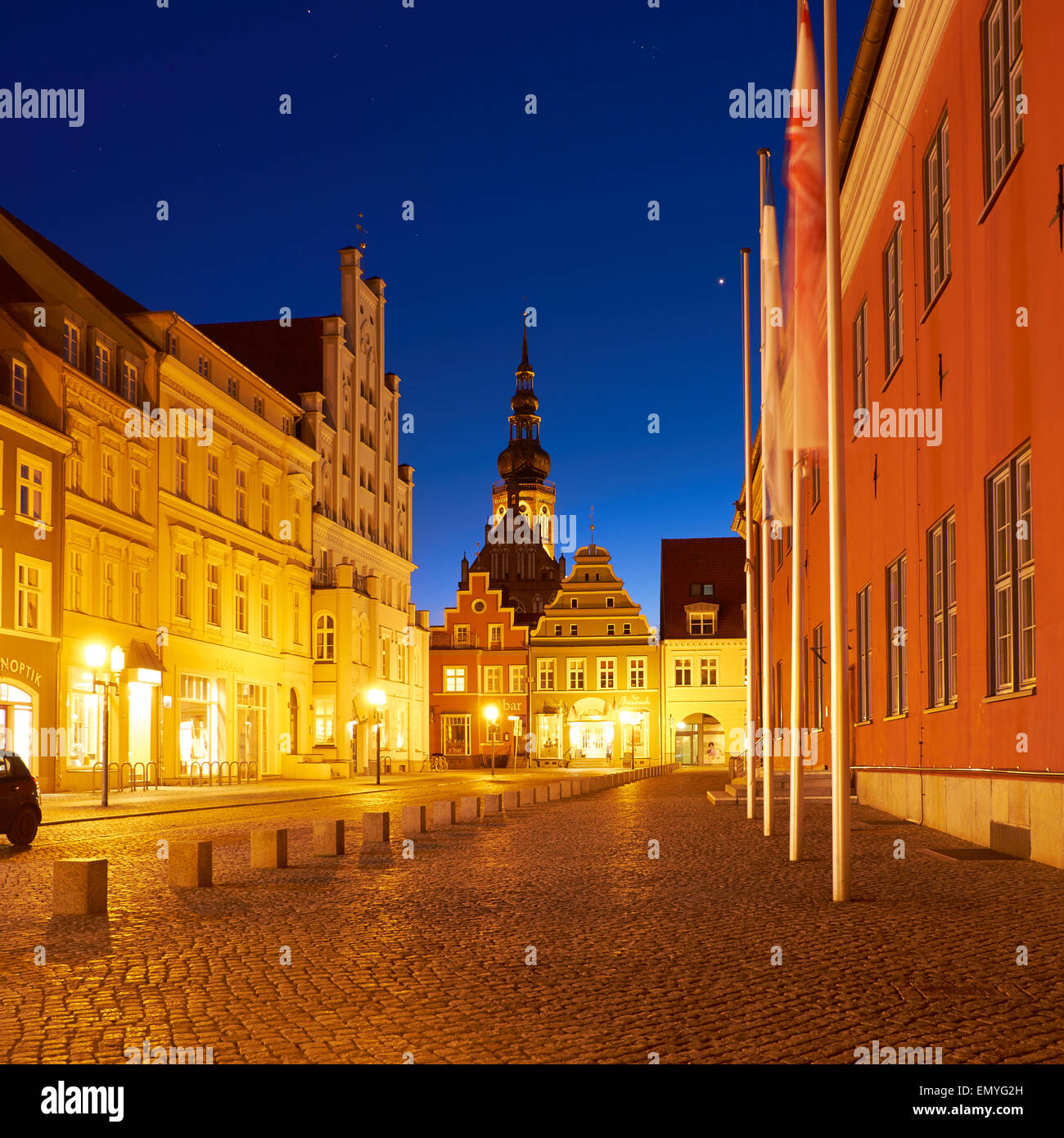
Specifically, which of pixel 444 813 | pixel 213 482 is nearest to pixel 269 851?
pixel 444 813

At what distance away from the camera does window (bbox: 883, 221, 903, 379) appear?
20859mm

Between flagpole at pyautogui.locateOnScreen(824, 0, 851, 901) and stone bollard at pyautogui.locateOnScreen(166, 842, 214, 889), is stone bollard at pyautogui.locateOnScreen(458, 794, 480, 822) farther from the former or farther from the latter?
flagpole at pyautogui.locateOnScreen(824, 0, 851, 901)

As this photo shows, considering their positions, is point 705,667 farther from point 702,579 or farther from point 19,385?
point 19,385

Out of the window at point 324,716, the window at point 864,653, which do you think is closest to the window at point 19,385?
the window at point 864,653

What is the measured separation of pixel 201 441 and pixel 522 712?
1554 inches

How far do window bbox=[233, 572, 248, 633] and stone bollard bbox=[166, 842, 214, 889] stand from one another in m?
37.8

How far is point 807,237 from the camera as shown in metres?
12.7

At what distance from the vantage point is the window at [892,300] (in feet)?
68.4

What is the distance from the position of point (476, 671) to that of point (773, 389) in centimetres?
6838

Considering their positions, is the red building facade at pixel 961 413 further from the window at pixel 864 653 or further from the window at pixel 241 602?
the window at pixel 241 602

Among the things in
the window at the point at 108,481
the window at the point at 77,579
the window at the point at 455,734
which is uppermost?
the window at the point at 108,481

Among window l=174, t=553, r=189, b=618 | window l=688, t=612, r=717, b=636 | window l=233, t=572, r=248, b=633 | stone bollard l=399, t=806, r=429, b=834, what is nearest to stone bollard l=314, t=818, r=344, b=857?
stone bollard l=399, t=806, r=429, b=834

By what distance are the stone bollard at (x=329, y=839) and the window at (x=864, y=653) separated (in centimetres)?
1127
